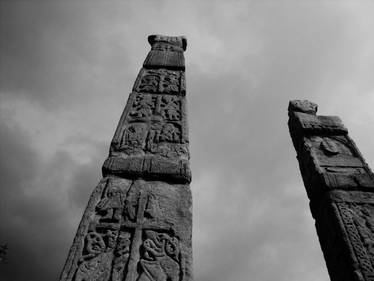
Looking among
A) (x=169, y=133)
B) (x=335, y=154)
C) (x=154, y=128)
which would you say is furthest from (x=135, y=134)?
(x=335, y=154)

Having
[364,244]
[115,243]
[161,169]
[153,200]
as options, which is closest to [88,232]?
[115,243]

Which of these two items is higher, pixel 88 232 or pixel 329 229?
pixel 329 229

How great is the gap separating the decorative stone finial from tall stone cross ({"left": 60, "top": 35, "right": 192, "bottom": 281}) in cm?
277

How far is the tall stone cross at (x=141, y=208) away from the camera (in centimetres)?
236

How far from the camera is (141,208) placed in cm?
277

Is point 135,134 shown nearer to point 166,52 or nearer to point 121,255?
point 121,255

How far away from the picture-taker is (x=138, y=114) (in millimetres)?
4098

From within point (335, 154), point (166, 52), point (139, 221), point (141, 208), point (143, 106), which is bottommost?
point (139, 221)

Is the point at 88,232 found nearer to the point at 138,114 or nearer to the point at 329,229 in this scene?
the point at 138,114

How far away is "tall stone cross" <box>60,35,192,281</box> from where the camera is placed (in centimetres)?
236

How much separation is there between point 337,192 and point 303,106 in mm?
2308

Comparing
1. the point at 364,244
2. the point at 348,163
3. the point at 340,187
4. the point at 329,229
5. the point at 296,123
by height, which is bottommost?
the point at 364,244

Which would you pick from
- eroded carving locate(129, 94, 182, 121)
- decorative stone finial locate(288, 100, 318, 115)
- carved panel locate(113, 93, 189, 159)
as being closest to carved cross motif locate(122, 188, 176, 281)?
carved panel locate(113, 93, 189, 159)

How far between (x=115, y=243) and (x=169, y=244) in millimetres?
457
